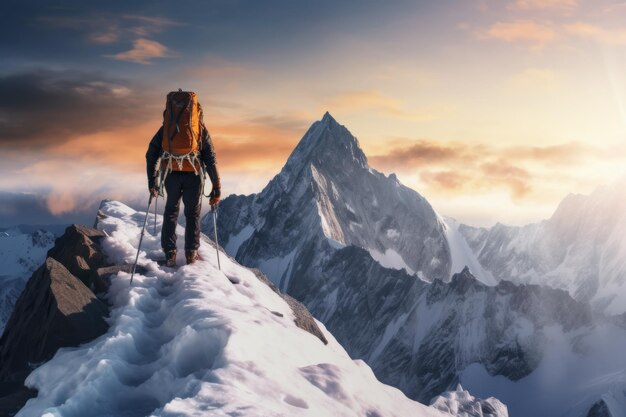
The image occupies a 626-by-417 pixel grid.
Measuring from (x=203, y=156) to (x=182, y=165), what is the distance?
82 centimetres

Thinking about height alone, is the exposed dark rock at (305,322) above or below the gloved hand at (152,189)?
below

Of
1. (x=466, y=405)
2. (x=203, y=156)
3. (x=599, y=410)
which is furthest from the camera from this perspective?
(x=599, y=410)

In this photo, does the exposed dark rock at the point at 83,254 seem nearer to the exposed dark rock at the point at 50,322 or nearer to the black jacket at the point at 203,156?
the exposed dark rock at the point at 50,322

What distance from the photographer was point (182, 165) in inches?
663

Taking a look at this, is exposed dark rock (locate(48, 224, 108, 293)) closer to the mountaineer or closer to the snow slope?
the snow slope

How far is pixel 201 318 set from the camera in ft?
38.2

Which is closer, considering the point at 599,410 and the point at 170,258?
the point at 170,258

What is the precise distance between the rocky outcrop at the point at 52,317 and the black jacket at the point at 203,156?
293 centimetres

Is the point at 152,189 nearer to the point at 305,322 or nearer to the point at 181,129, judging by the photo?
the point at 181,129

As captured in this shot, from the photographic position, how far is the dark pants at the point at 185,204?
17.4 metres

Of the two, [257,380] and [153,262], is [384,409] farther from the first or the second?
[153,262]

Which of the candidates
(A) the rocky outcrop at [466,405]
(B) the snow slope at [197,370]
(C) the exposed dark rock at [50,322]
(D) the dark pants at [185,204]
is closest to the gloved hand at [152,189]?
(D) the dark pants at [185,204]

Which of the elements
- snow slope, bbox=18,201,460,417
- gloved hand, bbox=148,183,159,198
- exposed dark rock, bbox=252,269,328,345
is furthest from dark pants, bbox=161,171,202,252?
exposed dark rock, bbox=252,269,328,345

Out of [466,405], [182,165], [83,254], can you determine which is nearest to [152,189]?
[182,165]
